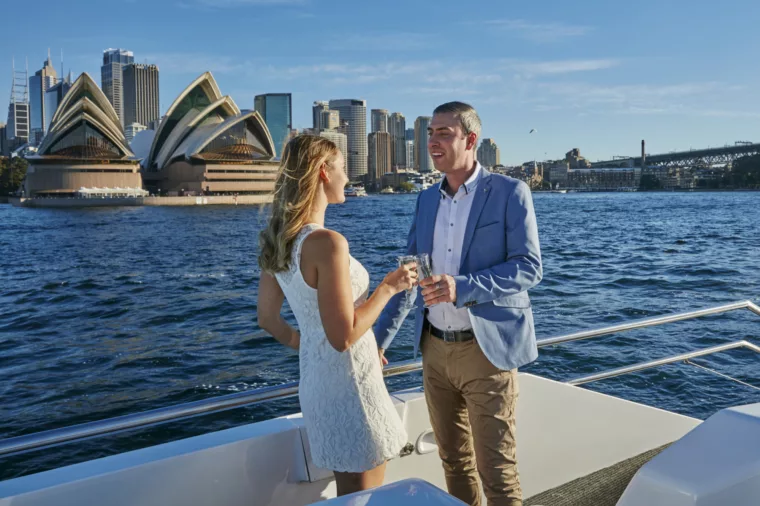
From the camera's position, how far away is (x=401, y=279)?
155 cm

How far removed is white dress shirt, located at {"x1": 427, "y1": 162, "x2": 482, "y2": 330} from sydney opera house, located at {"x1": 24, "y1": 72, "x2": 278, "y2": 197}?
60383mm

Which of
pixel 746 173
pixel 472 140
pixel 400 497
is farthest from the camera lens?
pixel 746 173

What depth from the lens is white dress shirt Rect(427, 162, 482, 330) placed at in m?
1.86

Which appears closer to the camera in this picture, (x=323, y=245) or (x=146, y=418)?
(x=323, y=245)

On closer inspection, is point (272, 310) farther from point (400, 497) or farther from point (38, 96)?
point (38, 96)

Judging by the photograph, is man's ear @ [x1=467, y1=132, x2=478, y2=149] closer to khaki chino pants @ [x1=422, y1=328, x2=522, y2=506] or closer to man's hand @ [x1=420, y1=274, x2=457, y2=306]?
man's hand @ [x1=420, y1=274, x2=457, y2=306]

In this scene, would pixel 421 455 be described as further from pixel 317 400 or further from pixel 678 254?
pixel 678 254

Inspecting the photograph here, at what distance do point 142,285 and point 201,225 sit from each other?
2422 cm

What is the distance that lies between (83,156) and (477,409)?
70.2m

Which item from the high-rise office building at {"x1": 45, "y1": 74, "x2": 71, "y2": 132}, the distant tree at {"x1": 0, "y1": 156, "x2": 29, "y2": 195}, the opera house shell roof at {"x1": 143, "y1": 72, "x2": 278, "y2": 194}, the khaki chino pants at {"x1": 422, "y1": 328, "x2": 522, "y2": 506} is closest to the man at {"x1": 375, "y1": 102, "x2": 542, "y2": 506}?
the khaki chino pants at {"x1": 422, "y1": 328, "x2": 522, "y2": 506}

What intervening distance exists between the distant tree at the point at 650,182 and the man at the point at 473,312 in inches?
4601

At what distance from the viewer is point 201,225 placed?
131ft

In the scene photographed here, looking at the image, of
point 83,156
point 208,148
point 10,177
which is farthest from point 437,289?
point 10,177

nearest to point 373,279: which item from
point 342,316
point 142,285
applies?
point 142,285
